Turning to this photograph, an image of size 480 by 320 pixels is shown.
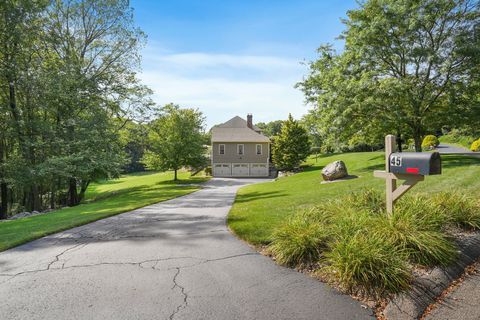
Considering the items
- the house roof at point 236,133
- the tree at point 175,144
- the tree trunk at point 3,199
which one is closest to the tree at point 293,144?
the house roof at point 236,133

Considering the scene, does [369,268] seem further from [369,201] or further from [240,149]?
[240,149]

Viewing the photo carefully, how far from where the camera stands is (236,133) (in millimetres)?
41812

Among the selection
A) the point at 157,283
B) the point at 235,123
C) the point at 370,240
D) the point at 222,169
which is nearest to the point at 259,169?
the point at 222,169

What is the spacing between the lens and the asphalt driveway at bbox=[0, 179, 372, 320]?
366 centimetres

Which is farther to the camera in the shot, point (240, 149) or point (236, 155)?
point (240, 149)

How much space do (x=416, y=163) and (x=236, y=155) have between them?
115 ft

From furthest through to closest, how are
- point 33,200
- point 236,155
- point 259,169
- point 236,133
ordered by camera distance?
point 236,133 → point 259,169 → point 236,155 → point 33,200

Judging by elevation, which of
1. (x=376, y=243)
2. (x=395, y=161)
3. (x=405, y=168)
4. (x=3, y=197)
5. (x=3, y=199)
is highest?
(x=395, y=161)

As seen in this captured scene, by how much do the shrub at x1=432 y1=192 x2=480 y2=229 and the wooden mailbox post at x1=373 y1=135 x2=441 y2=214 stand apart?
1.29 meters

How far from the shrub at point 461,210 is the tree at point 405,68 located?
10.9m

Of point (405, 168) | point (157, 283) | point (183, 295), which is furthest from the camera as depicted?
point (405, 168)

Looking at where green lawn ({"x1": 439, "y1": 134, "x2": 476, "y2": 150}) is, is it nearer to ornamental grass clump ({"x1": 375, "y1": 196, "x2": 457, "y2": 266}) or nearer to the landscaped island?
the landscaped island

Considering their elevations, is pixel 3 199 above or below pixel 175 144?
below

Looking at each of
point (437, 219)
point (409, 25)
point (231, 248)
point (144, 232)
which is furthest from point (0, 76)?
point (409, 25)
